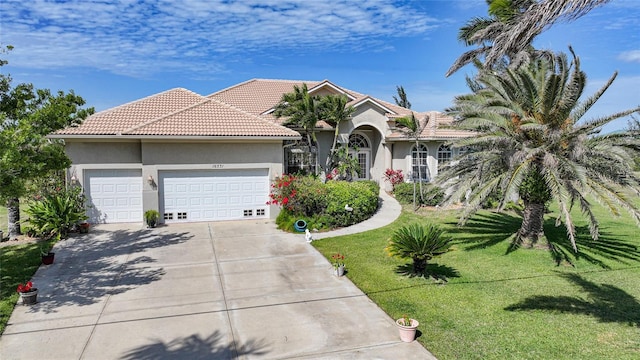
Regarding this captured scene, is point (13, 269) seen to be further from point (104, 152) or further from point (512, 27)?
point (512, 27)

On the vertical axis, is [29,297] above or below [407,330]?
above

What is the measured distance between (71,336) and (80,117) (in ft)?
21.2

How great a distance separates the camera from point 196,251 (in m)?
13.4

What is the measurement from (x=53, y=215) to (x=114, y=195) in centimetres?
295

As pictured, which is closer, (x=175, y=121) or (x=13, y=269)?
(x=13, y=269)

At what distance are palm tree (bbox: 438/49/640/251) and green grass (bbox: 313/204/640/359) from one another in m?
1.63

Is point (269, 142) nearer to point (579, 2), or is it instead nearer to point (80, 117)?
point (80, 117)

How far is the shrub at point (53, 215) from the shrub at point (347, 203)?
372 inches

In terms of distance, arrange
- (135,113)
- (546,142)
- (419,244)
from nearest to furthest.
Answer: (419,244)
(546,142)
(135,113)

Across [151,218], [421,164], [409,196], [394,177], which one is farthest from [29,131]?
[421,164]

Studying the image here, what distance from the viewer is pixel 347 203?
57.0ft

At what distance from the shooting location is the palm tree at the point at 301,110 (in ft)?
67.5

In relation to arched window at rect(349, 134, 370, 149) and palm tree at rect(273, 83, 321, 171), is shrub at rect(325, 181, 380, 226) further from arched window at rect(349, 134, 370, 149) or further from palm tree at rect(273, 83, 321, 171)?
arched window at rect(349, 134, 370, 149)

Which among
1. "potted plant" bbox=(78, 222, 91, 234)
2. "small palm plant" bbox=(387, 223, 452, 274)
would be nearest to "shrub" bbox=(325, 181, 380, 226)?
"small palm plant" bbox=(387, 223, 452, 274)
